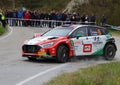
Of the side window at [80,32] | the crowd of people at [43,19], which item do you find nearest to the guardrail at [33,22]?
the crowd of people at [43,19]

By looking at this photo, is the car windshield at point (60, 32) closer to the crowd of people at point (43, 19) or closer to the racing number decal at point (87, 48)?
the racing number decal at point (87, 48)

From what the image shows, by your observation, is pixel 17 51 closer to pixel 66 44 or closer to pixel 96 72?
pixel 66 44

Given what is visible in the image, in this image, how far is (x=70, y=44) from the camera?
789 inches

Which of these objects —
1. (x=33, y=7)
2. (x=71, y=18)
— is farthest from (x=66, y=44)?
(x=33, y=7)

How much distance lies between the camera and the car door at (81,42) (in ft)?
66.7

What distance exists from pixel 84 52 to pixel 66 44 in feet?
4.09

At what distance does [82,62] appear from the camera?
66.1 feet

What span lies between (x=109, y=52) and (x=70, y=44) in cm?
245

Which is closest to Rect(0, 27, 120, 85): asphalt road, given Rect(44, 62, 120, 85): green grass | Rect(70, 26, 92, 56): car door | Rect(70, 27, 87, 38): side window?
Rect(70, 26, 92, 56): car door

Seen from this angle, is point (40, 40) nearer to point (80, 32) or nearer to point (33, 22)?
point (80, 32)

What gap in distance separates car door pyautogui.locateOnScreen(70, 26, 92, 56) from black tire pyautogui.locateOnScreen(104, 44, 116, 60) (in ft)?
3.14

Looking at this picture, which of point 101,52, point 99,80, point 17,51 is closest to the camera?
point 99,80

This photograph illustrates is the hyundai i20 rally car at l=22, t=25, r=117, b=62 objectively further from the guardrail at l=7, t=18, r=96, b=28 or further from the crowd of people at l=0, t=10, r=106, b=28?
the guardrail at l=7, t=18, r=96, b=28

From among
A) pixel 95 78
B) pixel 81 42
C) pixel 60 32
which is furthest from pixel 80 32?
pixel 95 78
